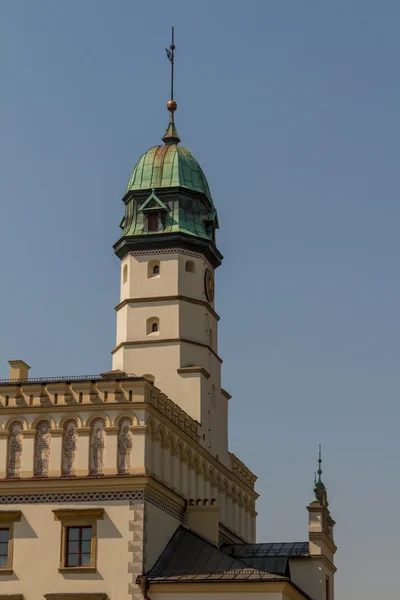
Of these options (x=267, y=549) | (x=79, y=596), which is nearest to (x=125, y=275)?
(x=267, y=549)

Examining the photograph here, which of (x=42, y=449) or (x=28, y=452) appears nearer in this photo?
(x=28, y=452)

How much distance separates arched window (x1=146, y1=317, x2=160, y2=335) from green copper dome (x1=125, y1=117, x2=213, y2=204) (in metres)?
7.71

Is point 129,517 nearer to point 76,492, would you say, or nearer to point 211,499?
point 76,492

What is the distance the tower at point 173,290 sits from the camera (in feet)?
217

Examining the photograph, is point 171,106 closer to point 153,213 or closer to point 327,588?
point 153,213

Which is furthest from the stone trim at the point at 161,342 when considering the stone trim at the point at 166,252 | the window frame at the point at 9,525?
the window frame at the point at 9,525

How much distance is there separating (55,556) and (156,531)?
447 centimetres

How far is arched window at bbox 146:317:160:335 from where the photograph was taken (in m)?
67.0

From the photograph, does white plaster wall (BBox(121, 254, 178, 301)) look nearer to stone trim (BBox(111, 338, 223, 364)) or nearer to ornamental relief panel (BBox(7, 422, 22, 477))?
stone trim (BBox(111, 338, 223, 364))

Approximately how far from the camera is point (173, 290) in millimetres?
67250

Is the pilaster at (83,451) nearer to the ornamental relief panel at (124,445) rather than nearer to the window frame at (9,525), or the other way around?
the ornamental relief panel at (124,445)

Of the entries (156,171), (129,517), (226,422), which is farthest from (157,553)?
(156,171)

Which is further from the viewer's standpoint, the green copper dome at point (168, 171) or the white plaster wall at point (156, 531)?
the green copper dome at point (168, 171)

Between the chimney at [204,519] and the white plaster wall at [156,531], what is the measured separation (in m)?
2.70
